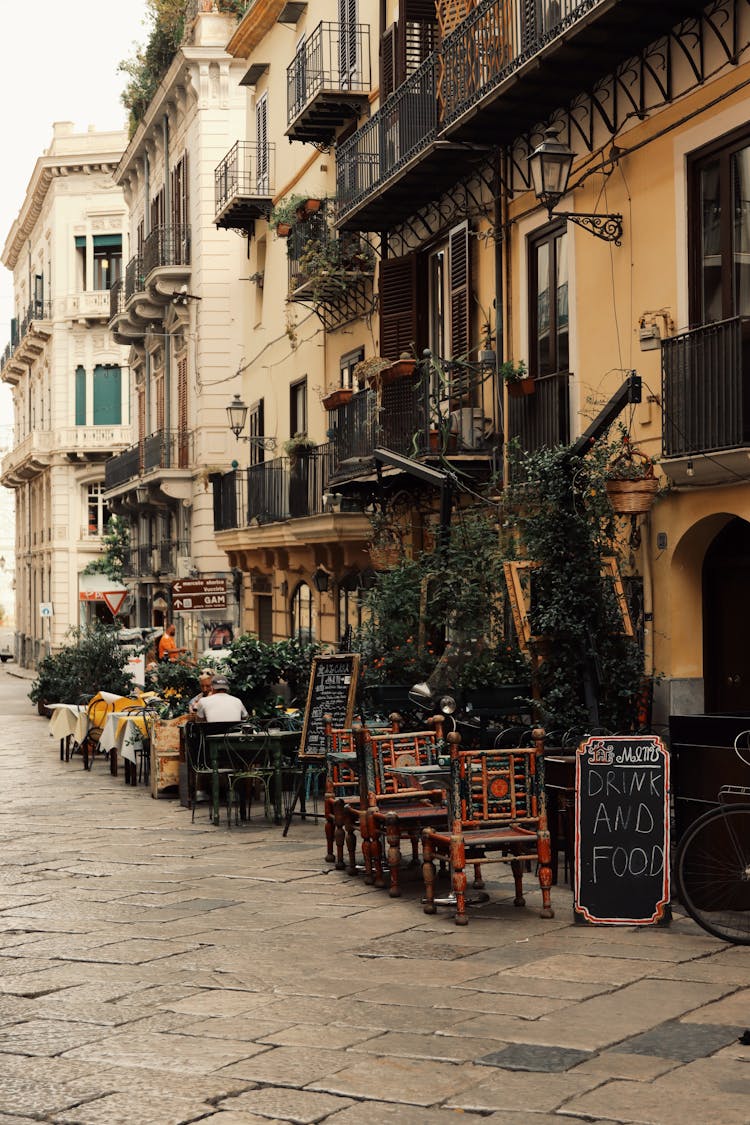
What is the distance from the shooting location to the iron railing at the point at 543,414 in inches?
609

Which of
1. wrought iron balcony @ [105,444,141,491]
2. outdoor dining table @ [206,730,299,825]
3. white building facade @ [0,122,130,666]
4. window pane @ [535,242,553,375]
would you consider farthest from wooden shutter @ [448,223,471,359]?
white building facade @ [0,122,130,666]

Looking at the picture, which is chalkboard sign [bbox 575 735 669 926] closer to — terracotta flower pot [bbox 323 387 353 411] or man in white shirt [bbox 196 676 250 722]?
man in white shirt [bbox 196 676 250 722]

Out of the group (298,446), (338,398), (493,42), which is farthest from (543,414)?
(298,446)

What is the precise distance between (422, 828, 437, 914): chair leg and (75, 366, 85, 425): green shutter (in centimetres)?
4545

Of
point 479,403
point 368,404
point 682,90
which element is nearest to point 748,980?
point 682,90

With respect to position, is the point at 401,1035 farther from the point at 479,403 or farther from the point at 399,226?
the point at 399,226

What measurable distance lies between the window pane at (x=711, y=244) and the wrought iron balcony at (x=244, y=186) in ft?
52.6

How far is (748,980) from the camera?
787cm

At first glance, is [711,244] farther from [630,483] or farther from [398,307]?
[398,307]

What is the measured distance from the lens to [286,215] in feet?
80.1

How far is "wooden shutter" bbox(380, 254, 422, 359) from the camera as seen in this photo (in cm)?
2002

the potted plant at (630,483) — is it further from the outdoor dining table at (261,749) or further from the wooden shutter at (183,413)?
the wooden shutter at (183,413)

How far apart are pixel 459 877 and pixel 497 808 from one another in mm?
518

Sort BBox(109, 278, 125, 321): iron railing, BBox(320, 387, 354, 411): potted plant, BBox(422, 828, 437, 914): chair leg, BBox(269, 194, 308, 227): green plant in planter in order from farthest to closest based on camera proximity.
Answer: BBox(109, 278, 125, 321): iron railing < BBox(269, 194, 308, 227): green plant in planter < BBox(320, 387, 354, 411): potted plant < BBox(422, 828, 437, 914): chair leg
